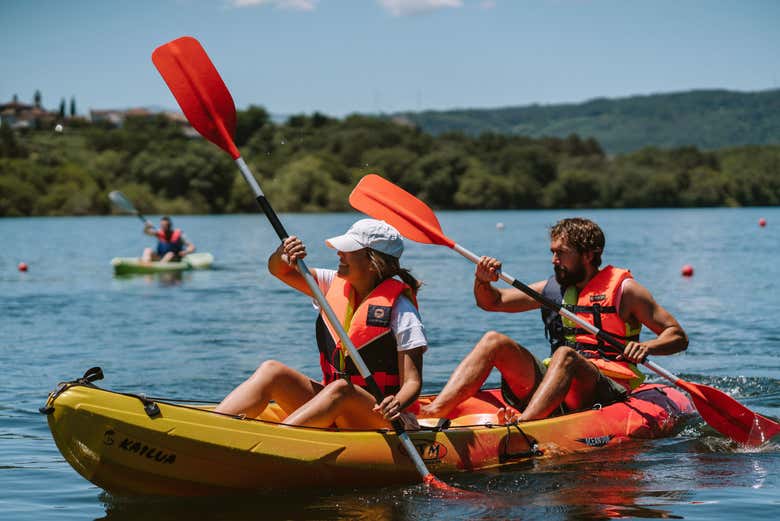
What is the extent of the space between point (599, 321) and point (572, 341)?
0.25 meters

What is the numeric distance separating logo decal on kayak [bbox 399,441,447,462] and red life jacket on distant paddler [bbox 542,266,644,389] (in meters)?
1.26

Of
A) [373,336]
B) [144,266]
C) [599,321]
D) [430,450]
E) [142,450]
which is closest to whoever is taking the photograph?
[142,450]

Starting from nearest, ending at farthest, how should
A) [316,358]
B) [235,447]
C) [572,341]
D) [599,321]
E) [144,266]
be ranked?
1. [235,447]
2. [599,321]
3. [572,341]
4. [316,358]
5. [144,266]

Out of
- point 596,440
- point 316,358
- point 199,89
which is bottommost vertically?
point 316,358

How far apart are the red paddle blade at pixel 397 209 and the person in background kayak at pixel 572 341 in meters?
0.53

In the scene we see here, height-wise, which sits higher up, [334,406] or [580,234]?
[580,234]

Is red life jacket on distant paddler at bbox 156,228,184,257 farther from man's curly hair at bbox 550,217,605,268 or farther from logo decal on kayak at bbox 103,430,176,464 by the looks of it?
logo decal on kayak at bbox 103,430,176,464

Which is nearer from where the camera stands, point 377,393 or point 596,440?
point 377,393

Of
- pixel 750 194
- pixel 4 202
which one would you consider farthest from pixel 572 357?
pixel 750 194

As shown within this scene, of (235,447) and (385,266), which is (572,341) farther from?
(235,447)

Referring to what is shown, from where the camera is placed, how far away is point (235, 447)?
4.64 m

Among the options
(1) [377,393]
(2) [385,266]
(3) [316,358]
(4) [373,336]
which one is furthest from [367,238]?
(3) [316,358]

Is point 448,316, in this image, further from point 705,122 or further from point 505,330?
point 705,122

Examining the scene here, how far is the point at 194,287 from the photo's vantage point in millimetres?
17875
